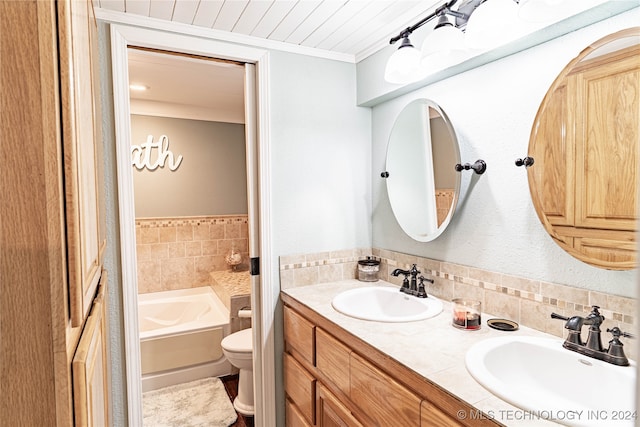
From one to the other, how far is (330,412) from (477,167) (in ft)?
3.80

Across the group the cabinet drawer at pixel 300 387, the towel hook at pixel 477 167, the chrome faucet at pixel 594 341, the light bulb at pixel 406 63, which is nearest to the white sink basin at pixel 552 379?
the chrome faucet at pixel 594 341

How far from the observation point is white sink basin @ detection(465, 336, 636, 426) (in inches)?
32.7

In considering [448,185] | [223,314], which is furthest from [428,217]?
[223,314]

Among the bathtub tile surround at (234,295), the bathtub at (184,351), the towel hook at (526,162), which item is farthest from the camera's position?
the bathtub tile surround at (234,295)

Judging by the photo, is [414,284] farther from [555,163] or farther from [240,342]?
[240,342]

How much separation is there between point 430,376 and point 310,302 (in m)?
0.79

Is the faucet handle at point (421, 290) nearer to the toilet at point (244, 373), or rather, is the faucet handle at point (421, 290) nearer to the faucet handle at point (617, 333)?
the faucet handle at point (617, 333)

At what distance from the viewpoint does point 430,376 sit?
98 centimetres

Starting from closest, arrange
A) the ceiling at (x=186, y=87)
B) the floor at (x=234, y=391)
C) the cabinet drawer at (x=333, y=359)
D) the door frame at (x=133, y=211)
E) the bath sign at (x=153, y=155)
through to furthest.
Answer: the cabinet drawer at (x=333, y=359)
the door frame at (x=133, y=211)
the floor at (x=234, y=391)
the ceiling at (x=186, y=87)
the bath sign at (x=153, y=155)

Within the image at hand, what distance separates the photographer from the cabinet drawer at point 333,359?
1.37 meters

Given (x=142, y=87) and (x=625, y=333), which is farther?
(x=142, y=87)

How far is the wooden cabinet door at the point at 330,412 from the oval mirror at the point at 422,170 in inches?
31.8

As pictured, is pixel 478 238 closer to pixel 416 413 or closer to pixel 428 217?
pixel 428 217

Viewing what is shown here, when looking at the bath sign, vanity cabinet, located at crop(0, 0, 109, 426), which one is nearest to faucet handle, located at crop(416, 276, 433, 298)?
vanity cabinet, located at crop(0, 0, 109, 426)
